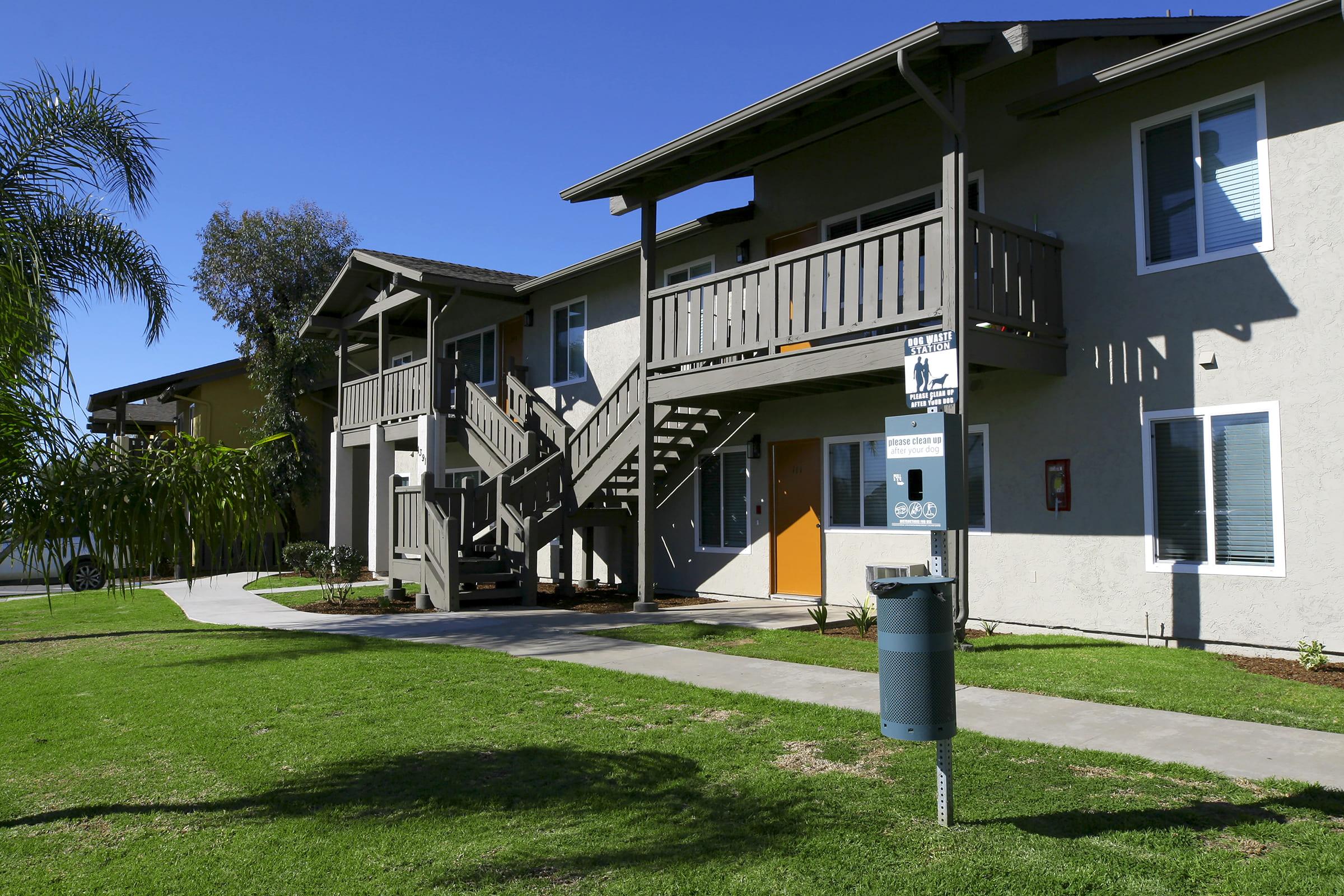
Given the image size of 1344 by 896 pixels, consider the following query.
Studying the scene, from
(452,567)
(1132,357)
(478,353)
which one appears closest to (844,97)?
(1132,357)

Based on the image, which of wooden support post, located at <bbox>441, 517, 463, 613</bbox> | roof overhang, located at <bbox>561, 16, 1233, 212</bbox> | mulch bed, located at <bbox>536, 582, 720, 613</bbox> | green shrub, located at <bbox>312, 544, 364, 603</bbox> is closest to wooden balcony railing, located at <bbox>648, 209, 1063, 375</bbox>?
roof overhang, located at <bbox>561, 16, 1233, 212</bbox>

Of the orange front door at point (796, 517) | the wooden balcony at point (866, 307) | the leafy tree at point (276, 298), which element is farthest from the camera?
the leafy tree at point (276, 298)

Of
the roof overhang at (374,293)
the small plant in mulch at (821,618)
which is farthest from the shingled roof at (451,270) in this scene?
the small plant in mulch at (821,618)

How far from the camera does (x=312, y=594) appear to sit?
57.3 ft

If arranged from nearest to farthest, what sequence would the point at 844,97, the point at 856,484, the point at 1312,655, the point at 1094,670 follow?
the point at 1094,670
the point at 1312,655
the point at 844,97
the point at 856,484

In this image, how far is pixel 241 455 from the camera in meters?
5.00

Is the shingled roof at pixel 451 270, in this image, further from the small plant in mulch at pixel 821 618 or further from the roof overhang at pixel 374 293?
the small plant in mulch at pixel 821 618

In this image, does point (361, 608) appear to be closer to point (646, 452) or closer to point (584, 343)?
point (646, 452)

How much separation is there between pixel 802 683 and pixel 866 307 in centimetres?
444

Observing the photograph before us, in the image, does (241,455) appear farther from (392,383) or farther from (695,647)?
(392,383)

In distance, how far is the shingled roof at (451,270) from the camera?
734 inches

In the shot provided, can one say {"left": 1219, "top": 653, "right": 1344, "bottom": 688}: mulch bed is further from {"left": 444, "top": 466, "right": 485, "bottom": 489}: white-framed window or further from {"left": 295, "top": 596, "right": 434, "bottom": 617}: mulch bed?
{"left": 444, "top": 466, "right": 485, "bottom": 489}: white-framed window

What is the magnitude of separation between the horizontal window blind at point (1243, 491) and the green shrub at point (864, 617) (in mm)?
3475

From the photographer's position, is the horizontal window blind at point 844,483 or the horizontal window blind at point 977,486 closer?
the horizontal window blind at point 977,486
